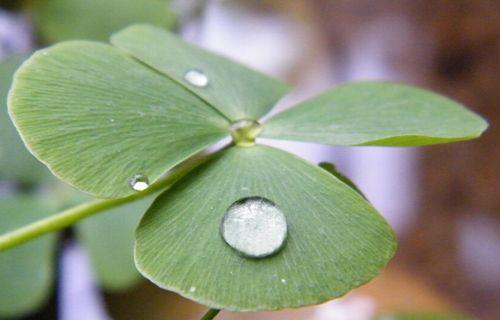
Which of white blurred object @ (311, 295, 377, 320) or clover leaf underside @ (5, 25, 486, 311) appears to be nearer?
clover leaf underside @ (5, 25, 486, 311)

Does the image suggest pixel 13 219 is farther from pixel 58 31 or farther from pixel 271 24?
pixel 271 24

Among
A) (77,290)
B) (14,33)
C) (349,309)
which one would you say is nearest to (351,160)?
(349,309)

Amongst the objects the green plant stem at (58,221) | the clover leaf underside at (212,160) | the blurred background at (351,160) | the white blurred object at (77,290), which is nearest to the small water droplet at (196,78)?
the clover leaf underside at (212,160)

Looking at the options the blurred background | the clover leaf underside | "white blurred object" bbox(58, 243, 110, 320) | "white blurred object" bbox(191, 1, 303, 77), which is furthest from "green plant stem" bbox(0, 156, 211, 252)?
"white blurred object" bbox(191, 1, 303, 77)

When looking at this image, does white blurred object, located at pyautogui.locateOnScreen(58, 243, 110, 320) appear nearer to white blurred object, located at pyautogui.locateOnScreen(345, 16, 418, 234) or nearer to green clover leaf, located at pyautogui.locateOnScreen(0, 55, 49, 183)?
green clover leaf, located at pyautogui.locateOnScreen(0, 55, 49, 183)

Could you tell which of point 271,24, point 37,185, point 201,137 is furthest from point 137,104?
point 271,24
